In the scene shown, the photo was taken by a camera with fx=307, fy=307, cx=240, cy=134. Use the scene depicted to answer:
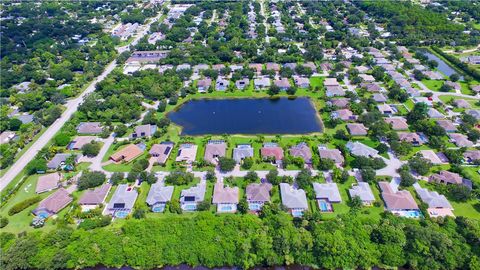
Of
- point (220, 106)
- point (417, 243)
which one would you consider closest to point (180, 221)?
point (417, 243)

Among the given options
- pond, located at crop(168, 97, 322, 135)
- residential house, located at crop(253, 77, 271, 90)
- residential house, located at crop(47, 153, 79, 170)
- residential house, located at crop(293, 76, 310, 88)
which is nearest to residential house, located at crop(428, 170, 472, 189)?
pond, located at crop(168, 97, 322, 135)

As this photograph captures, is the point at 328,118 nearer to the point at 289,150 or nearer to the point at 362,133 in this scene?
the point at 362,133

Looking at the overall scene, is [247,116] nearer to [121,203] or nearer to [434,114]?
[121,203]

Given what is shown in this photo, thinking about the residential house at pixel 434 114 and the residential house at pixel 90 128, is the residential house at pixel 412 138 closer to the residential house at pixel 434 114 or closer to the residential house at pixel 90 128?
the residential house at pixel 434 114

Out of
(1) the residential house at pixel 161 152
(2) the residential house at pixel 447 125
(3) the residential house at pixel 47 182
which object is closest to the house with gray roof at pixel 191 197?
(1) the residential house at pixel 161 152

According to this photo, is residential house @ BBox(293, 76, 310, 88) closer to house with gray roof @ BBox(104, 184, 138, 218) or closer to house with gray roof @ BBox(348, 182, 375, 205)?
house with gray roof @ BBox(348, 182, 375, 205)
